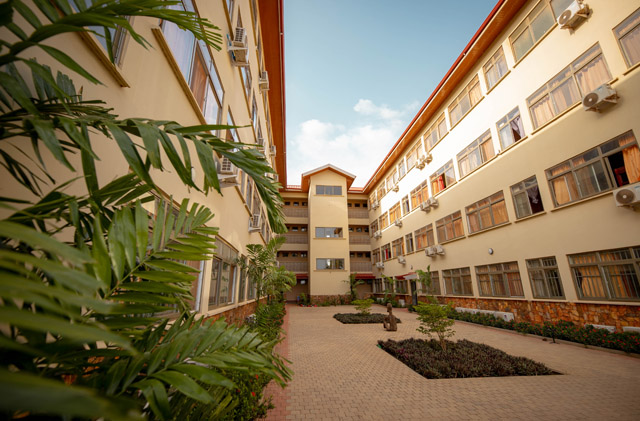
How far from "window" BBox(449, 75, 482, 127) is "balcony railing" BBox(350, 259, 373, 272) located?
19.0 meters

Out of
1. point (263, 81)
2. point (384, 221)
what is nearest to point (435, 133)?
point (384, 221)

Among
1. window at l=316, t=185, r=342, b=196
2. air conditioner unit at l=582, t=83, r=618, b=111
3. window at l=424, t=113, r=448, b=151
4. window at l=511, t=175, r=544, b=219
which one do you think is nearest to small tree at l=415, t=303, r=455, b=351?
window at l=511, t=175, r=544, b=219

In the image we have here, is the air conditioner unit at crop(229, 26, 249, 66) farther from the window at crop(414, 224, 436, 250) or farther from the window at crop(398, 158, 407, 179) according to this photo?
the window at crop(398, 158, 407, 179)

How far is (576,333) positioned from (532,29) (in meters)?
12.8

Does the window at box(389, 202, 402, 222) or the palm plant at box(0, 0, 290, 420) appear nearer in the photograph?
the palm plant at box(0, 0, 290, 420)

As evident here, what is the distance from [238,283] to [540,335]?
38.9 ft

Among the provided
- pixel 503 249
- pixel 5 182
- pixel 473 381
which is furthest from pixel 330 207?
pixel 5 182

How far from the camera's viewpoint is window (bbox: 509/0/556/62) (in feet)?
38.1

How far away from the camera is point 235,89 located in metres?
8.98

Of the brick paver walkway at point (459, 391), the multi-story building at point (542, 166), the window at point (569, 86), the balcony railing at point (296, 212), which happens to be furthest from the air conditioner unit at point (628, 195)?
the balcony railing at point (296, 212)

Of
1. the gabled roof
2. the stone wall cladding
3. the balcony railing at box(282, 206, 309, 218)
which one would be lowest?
the stone wall cladding

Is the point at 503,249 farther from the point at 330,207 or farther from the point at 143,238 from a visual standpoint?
the point at 330,207

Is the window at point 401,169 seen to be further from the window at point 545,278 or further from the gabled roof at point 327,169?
the window at point 545,278

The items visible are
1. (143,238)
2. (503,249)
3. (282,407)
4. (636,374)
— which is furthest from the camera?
(503,249)
